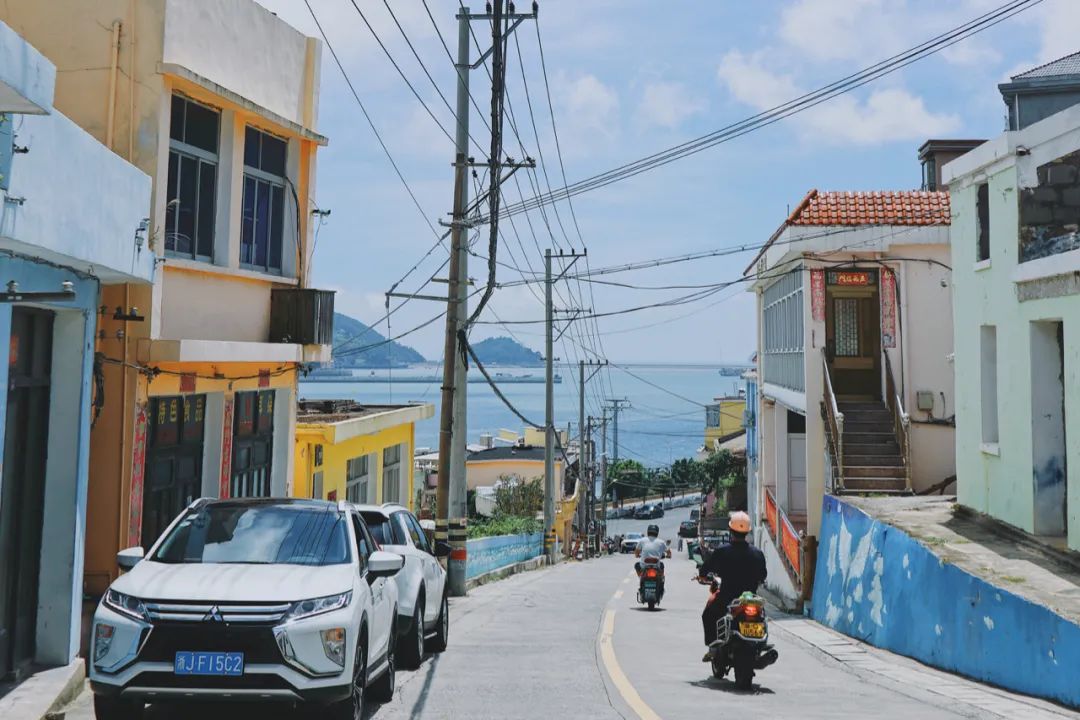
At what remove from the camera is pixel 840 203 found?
2428cm

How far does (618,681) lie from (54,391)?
5.94m

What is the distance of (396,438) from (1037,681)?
19188 millimetres

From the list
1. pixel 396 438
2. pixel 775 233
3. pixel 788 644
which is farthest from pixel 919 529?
pixel 396 438

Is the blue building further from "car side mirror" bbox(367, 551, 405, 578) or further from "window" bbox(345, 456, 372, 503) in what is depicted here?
"window" bbox(345, 456, 372, 503)

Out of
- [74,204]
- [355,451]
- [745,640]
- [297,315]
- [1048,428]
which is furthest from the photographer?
[355,451]

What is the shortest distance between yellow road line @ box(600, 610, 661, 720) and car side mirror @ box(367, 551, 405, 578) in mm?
2263

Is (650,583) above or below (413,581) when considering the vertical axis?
below

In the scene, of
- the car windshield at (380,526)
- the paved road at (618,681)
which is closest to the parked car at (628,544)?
the paved road at (618,681)

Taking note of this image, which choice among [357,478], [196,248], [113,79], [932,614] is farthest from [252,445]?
[932,614]

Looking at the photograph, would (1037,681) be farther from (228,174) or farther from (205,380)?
(228,174)

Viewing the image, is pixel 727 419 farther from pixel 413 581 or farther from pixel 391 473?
pixel 413 581

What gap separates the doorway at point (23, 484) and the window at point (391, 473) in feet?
53.0

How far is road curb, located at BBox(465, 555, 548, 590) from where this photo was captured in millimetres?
25264

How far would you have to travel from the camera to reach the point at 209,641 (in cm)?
700
